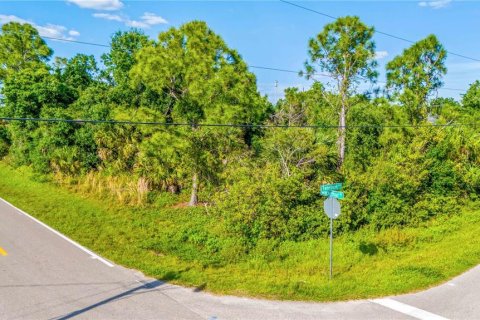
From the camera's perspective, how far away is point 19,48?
33.6 m

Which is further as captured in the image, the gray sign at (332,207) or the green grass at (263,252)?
the gray sign at (332,207)

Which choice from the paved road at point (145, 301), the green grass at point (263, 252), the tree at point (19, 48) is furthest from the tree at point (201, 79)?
the tree at point (19, 48)

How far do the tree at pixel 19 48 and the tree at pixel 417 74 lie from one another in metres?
29.3

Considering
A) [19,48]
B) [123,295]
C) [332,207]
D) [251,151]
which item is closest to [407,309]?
[332,207]

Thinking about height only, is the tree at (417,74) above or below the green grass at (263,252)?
above

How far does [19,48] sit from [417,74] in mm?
32774

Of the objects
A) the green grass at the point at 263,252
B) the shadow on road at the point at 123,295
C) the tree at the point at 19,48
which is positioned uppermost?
the tree at the point at 19,48

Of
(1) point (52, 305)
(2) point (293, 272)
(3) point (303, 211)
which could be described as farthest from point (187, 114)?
(1) point (52, 305)

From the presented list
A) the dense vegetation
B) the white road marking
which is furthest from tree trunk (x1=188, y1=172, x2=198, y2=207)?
the white road marking

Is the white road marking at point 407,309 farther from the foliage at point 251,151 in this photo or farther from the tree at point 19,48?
the tree at point 19,48

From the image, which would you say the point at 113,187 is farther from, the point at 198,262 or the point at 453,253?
the point at 453,253

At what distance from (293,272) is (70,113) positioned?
19.6m

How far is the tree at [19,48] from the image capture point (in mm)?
33125

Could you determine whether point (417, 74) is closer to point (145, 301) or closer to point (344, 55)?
point (344, 55)
